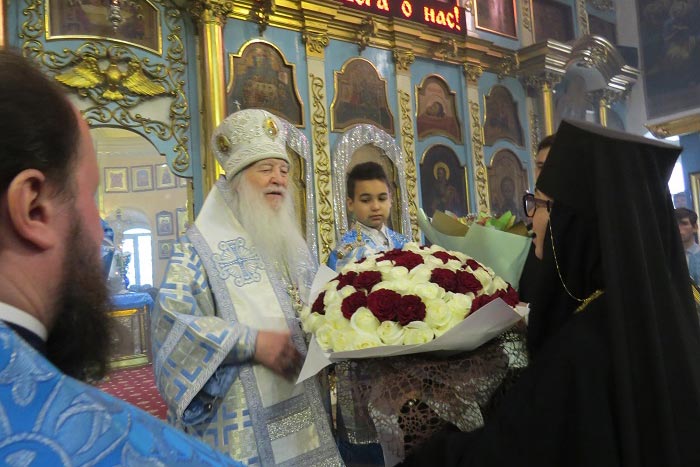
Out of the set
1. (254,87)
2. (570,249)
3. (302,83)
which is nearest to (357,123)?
(302,83)

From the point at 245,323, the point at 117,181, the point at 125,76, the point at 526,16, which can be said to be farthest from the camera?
the point at 117,181

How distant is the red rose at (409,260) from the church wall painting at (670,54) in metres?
12.2

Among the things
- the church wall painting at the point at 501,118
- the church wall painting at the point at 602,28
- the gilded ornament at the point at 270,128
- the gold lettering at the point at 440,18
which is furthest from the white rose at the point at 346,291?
the church wall painting at the point at 602,28

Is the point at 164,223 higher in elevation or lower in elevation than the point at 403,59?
lower

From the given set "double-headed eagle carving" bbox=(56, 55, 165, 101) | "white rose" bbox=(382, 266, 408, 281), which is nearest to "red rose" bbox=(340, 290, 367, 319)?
"white rose" bbox=(382, 266, 408, 281)

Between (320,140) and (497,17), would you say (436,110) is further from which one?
(497,17)

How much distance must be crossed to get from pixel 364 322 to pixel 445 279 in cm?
27

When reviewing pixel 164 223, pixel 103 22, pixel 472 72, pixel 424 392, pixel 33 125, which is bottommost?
pixel 424 392

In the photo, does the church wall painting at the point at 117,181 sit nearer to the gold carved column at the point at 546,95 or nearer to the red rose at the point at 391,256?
the gold carved column at the point at 546,95

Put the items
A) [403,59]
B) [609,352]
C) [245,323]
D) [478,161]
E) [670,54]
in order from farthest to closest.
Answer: [670,54], [478,161], [403,59], [245,323], [609,352]

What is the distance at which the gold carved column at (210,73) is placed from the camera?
625 centimetres

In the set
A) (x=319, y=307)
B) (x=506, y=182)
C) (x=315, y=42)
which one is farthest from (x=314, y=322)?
(x=506, y=182)

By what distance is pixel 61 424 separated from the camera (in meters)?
0.58

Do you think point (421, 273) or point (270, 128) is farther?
point (270, 128)
